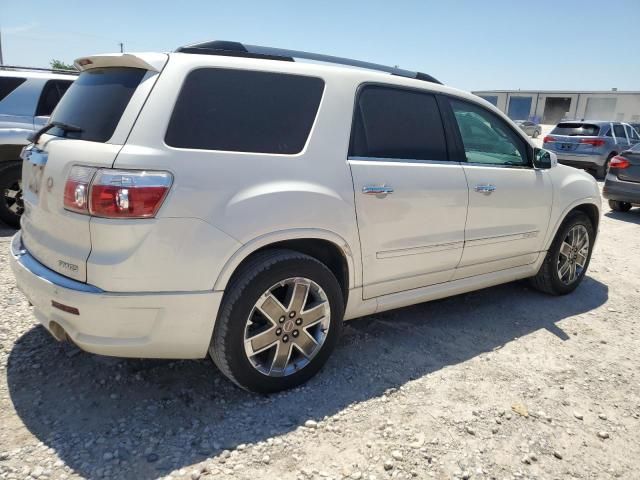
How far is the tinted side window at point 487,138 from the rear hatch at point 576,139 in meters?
11.0

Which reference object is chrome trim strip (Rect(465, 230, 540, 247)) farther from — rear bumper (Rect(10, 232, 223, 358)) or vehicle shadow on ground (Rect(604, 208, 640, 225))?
vehicle shadow on ground (Rect(604, 208, 640, 225))

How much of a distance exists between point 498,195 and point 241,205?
218 centimetres

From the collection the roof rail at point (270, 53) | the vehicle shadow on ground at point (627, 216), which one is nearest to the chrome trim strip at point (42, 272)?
the roof rail at point (270, 53)

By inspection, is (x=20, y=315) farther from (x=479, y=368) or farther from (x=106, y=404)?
(x=479, y=368)

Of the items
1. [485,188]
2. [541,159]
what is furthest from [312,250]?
[541,159]

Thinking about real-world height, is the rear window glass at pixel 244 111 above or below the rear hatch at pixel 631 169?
above

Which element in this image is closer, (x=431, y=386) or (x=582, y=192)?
(x=431, y=386)

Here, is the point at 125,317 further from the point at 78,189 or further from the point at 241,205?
the point at 241,205

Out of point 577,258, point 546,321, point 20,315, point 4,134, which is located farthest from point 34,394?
point 577,258

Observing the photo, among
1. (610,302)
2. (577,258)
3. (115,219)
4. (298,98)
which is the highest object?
(298,98)

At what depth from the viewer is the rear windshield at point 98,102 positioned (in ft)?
7.75

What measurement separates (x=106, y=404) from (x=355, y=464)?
1384 mm

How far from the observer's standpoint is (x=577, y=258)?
15.5ft

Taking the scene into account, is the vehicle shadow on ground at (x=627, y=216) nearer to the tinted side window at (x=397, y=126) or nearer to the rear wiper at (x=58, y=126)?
the tinted side window at (x=397, y=126)
